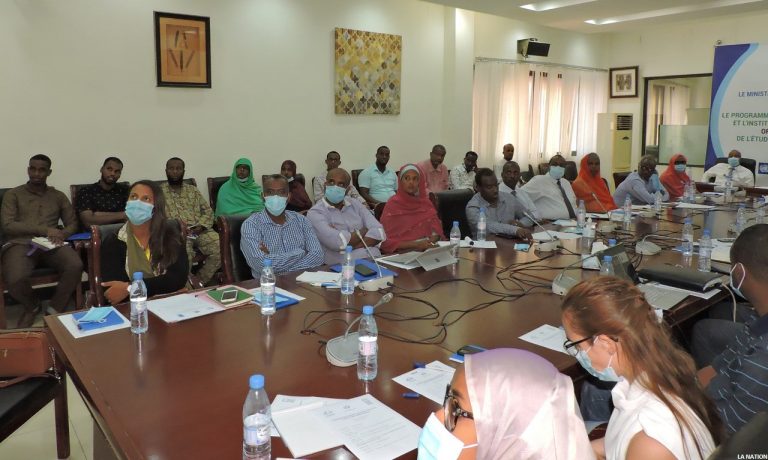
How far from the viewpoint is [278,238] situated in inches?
127

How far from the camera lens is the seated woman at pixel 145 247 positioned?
296cm

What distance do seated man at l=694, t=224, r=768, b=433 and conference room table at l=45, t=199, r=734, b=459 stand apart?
0.41 meters

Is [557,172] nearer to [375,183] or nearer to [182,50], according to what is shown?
[375,183]

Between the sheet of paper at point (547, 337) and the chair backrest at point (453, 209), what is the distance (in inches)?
91.8

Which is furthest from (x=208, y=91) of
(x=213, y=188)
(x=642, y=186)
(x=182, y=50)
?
(x=642, y=186)

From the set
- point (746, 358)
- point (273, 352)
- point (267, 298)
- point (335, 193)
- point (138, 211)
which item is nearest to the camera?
point (746, 358)

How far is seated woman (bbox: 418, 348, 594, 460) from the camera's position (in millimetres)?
955

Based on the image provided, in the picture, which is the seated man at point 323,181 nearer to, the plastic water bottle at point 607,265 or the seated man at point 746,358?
the plastic water bottle at point 607,265

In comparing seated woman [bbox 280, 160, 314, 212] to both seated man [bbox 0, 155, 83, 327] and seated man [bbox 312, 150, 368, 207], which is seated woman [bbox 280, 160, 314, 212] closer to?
seated man [bbox 312, 150, 368, 207]

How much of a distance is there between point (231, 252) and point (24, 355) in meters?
Result: 1.17

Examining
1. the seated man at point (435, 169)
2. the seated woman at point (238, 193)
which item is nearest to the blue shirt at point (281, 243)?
the seated woman at point (238, 193)

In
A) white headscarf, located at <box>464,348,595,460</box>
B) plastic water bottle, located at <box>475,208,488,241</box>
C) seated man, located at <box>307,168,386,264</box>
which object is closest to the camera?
white headscarf, located at <box>464,348,595,460</box>

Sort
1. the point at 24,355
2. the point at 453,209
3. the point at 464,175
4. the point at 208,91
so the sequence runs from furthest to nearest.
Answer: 1. the point at 464,175
2. the point at 208,91
3. the point at 453,209
4. the point at 24,355

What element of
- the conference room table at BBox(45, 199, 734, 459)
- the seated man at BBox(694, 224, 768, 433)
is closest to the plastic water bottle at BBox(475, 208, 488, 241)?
the conference room table at BBox(45, 199, 734, 459)
